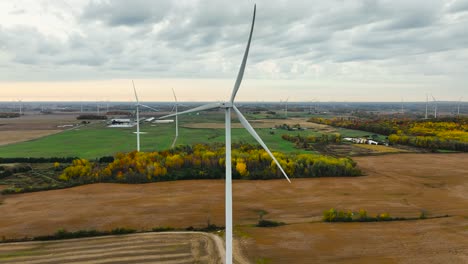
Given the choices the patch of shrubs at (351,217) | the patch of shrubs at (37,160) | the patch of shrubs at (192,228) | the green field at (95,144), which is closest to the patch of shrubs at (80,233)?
the patch of shrubs at (192,228)

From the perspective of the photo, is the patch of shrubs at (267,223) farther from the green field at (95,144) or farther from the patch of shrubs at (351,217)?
the green field at (95,144)

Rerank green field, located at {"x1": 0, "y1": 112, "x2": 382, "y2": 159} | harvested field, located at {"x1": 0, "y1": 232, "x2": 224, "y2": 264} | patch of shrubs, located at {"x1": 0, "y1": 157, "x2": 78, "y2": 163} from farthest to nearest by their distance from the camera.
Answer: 1. green field, located at {"x1": 0, "y1": 112, "x2": 382, "y2": 159}
2. patch of shrubs, located at {"x1": 0, "y1": 157, "x2": 78, "y2": 163}
3. harvested field, located at {"x1": 0, "y1": 232, "x2": 224, "y2": 264}

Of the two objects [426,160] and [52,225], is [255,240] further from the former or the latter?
[426,160]

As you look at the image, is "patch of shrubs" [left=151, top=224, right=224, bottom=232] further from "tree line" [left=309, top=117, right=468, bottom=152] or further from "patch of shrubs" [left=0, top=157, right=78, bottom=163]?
"tree line" [left=309, top=117, right=468, bottom=152]

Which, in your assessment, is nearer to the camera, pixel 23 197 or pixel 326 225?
pixel 326 225

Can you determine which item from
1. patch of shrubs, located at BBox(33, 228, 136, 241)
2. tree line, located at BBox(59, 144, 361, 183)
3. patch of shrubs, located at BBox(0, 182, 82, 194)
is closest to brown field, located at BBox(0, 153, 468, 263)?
patch of shrubs, located at BBox(33, 228, 136, 241)

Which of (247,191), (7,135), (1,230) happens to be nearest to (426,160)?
(247,191)

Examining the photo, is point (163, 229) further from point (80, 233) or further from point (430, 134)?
point (430, 134)
